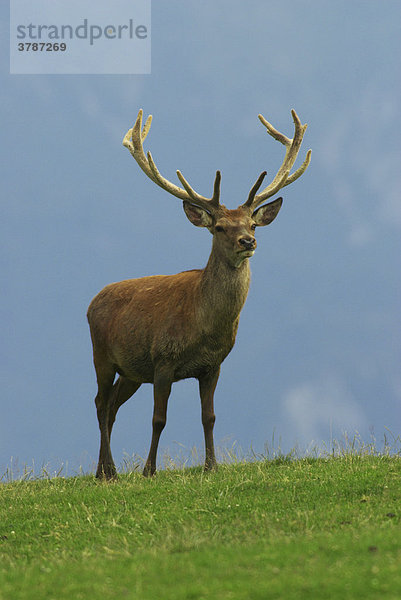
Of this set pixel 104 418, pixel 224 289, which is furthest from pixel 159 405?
pixel 104 418

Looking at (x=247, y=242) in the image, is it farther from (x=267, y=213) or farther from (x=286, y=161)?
(x=286, y=161)

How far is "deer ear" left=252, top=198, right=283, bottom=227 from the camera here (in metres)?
12.0

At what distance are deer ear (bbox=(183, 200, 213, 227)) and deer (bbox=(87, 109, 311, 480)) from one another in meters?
0.01

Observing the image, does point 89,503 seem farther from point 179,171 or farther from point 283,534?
point 179,171

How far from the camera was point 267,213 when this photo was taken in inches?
476

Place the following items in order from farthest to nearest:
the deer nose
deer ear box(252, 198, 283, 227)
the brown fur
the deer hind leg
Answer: the deer hind leg, deer ear box(252, 198, 283, 227), the brown fur, the deer nose

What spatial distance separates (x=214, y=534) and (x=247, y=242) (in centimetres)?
421

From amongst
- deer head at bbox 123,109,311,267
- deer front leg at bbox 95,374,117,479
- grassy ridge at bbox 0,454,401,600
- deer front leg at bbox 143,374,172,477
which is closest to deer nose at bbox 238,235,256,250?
deer head at bbox 123,109,311,267

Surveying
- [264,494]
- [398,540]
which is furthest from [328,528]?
[264,494]

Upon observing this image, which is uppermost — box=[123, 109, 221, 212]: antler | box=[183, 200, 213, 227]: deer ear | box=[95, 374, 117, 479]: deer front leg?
box=[123, 109, 221, 212]: antler

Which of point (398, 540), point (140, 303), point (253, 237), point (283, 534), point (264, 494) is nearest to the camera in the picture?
point (398, 540)

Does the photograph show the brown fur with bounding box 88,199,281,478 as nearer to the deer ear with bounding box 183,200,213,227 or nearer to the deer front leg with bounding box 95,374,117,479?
the deer ear with bounding box 183,200,213,227

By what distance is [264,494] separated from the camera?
33.2 ft

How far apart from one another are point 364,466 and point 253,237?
3765mm
